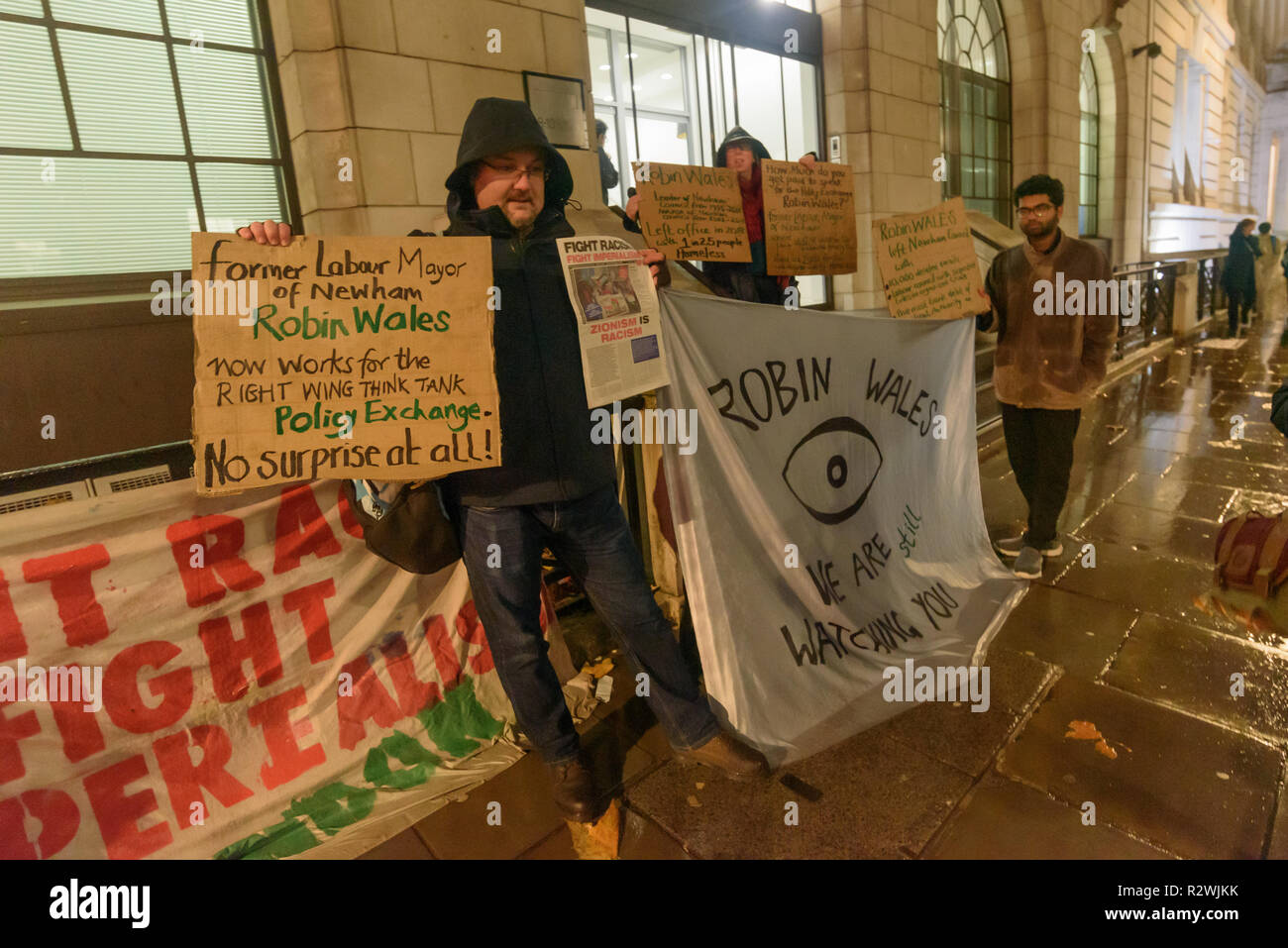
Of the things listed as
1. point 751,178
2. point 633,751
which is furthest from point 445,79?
point 633,751

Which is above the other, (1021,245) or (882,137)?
(882,137)

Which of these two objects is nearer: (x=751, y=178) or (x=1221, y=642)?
(x=1221, y=642)

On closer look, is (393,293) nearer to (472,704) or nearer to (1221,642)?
(472,704)

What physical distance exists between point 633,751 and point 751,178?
115 inches

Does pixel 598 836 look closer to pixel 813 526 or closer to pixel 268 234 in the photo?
pixel 813 526

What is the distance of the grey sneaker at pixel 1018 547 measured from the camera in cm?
393

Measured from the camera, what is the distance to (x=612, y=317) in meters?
2.16

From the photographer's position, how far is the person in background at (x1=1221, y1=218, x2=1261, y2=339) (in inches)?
473

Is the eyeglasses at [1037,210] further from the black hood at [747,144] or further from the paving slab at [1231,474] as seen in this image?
the paving slab at [1231,474]

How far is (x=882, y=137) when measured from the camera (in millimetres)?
7887

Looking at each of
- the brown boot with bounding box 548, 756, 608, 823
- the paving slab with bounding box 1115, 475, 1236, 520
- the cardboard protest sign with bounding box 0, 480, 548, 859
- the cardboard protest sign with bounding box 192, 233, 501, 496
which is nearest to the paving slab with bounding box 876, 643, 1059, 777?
the brown boot with bounding box 548, 756, 608, 823

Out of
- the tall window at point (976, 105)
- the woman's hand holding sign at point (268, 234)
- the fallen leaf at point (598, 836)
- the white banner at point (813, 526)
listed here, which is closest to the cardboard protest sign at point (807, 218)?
the white banner at point (813, 526)

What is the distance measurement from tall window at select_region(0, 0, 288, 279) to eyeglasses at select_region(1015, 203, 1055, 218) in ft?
14.1

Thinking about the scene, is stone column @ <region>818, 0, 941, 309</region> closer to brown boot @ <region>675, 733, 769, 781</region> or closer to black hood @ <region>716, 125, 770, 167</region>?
black hood @ <region>716, 125, 770, 167</region>
